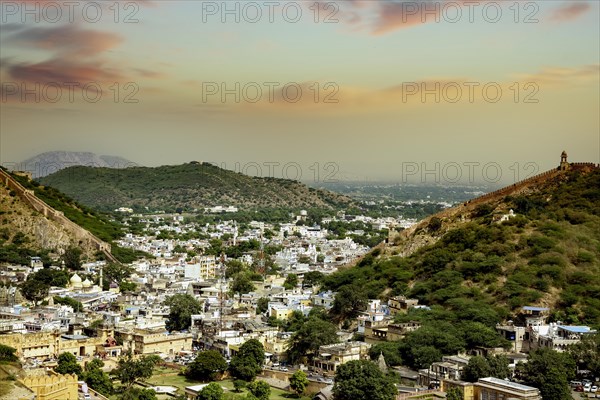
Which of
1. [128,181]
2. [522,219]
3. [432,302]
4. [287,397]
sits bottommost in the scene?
[287,397]

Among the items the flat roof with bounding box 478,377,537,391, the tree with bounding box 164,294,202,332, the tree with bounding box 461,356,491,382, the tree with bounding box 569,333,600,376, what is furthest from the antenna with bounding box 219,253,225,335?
the tree with bounding box 569,333,600,376

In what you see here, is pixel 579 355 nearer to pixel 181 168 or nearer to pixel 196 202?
pixel 196 202

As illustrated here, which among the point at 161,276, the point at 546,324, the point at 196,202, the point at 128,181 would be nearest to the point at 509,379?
the point at 546,324

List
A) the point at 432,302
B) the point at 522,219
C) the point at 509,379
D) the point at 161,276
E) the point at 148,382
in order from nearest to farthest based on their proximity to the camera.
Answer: the point at 509,379 < the point at 148,382 < the point at 432,302 < the point at 522,219 < the point at 161,276

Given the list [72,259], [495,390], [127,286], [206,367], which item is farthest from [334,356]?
[72,259]

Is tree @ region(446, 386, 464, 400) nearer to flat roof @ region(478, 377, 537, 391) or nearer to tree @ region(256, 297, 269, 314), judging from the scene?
flat roof @ region(478, 377, 537, 391)

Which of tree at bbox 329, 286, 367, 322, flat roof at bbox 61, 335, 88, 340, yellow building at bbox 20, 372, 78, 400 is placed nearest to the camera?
yellow building at bbox 20, 372, 78, 400

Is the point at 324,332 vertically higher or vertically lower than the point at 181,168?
lower
